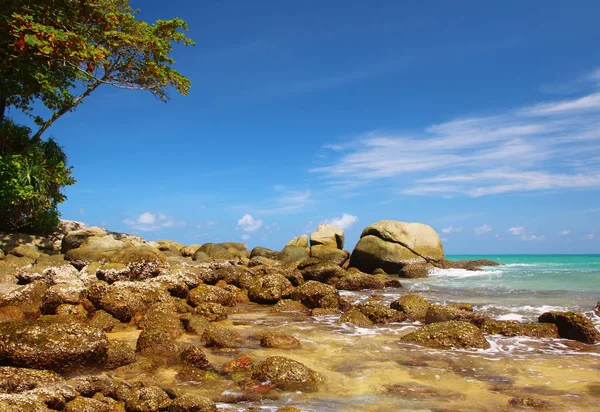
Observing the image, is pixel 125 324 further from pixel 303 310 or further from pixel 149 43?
pixel 149 43

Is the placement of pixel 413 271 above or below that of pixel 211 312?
above

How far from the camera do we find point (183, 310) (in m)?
10.8

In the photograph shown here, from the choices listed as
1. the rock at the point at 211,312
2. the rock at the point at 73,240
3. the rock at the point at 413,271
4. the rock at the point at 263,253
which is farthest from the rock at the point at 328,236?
the rock at the point at 211,312

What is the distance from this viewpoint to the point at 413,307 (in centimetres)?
1140

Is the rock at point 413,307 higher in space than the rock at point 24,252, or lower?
lower

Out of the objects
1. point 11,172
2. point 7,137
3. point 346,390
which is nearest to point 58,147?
point 7,137

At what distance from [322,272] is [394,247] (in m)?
7.78

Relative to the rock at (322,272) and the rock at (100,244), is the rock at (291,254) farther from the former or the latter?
the rock at (100,244)

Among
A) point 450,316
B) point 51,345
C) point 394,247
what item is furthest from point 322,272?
point 51,345

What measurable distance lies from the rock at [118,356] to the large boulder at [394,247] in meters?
18.8

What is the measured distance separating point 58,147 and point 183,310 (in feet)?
52.9

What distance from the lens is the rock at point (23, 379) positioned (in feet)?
16.6

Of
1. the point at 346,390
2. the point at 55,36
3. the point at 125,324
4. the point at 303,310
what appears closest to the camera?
the point at 346,390

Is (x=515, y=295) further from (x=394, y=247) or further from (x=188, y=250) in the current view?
(x=188, y=250)
